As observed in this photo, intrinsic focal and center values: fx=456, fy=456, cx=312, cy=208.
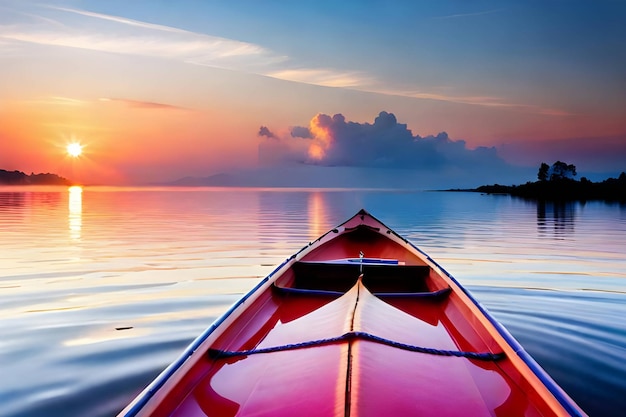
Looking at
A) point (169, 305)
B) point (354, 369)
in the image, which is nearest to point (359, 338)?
point (354, 369)

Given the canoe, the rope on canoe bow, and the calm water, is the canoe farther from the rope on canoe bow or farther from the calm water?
the calm water

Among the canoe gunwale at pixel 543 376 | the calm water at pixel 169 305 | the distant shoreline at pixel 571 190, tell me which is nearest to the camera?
the canoe gunwale at pixel 543 376

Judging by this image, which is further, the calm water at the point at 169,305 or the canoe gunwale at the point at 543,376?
the calm water at the point at 169,305

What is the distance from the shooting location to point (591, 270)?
11.2m

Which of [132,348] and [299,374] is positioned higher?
[299,374]

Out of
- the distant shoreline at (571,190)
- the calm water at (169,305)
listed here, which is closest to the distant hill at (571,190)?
the distant shoreline at (571,190)

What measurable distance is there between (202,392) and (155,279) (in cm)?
729

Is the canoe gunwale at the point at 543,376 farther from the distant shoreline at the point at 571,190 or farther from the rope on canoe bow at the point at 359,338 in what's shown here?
the distant shoreline at the point at 571,190

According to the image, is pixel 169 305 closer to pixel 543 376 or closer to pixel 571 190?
pixel 543 376

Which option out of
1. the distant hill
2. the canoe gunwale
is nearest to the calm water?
the canoe gunwale

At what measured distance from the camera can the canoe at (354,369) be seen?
255 cm

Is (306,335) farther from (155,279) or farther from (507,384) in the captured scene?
(155,279)

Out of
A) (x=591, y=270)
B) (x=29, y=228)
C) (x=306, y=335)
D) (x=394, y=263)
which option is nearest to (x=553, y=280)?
(x=591, y=270)

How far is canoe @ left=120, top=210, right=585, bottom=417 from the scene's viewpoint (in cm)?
255
